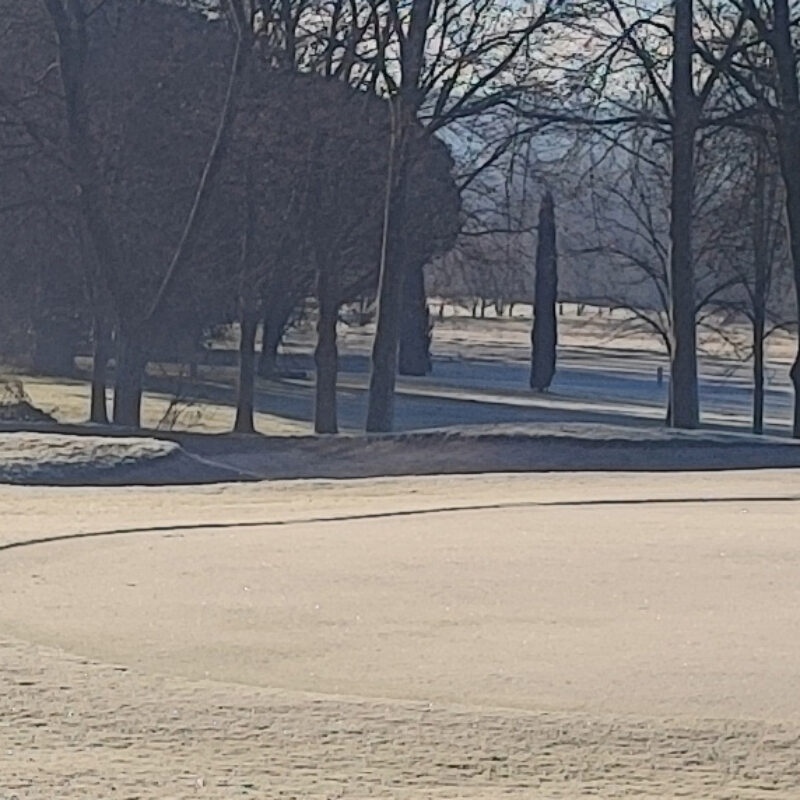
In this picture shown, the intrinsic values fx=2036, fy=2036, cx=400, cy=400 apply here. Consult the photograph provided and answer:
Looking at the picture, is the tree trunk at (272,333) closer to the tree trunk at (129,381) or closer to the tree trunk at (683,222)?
the tree trunk at (129,381)

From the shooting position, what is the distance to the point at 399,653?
1031cm

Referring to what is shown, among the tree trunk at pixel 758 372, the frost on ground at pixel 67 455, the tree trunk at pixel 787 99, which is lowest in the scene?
the frost on ground at pixel 67 455

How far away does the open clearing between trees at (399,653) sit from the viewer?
7605 millimetres

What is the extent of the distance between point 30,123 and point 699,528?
1627cm

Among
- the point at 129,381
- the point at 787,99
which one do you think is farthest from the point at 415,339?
the point at 787,99

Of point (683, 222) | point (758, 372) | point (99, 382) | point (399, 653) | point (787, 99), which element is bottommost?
point (399, 653)

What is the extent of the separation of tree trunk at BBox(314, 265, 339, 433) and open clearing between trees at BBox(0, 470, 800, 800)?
1694 centimetres

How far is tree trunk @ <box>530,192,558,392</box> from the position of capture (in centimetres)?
6206

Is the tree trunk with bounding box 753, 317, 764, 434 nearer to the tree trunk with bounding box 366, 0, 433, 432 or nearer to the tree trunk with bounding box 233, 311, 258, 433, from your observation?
the tree trunk with bounding box 366, 0, 433, 432

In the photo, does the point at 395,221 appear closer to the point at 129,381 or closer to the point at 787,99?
the point at 129,381

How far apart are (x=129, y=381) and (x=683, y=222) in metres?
8.64

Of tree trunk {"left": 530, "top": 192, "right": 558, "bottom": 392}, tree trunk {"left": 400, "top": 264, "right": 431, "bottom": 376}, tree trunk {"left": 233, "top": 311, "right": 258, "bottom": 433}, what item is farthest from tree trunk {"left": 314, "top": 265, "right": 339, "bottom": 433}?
tree trunk {"left": 530, "top": 192, "right": 558, "bottom": 392}

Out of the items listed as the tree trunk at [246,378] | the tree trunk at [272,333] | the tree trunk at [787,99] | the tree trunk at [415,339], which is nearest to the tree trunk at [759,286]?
the tree trunk at [787,99]

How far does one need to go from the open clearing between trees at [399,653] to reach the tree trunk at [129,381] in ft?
41.2
